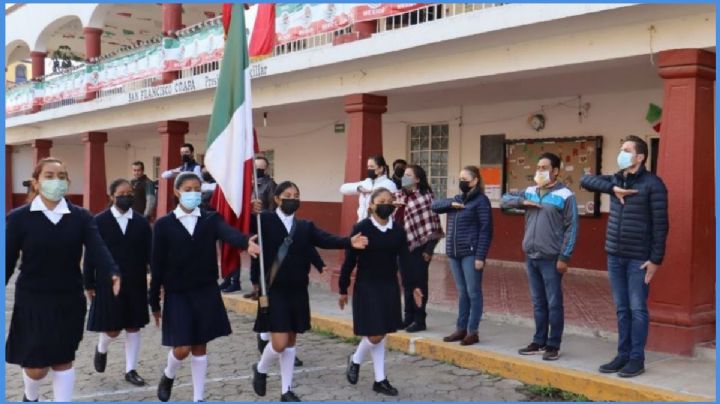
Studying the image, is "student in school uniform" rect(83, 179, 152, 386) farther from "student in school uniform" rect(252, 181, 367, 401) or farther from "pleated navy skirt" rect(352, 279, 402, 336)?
"pleated navy skirt" rect(352, 279, 402, 336)

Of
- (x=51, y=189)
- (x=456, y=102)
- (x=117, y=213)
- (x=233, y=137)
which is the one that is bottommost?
(x=117, y=213)

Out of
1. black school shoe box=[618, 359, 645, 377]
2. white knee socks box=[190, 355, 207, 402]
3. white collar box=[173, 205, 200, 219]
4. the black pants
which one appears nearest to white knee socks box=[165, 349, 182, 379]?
white knee socks box=[190, 355, 207, 402]

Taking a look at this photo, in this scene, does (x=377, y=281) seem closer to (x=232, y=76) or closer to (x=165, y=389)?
(x=165, y=389)

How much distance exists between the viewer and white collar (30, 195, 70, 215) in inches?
176

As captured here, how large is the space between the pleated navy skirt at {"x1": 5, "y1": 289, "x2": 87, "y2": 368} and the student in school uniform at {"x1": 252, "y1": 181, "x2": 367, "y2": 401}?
4.76 ft

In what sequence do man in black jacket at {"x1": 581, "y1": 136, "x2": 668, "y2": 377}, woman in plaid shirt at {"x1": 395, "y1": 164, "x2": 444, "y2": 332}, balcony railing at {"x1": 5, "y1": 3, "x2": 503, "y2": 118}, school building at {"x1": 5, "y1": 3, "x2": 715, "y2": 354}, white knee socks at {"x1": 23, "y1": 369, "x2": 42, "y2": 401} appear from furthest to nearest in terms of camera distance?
balcony railing at {"x1": 5, "y1": 3, "x2": 503, "y2": 118} → woman in plaid shirt at {"x1": 395, "y1": 164, "x2": 444, "y2": 332} → school building at {"x1": 5, "y1": 3, "x2": 715, "y2": 354} → man in black jacket at {"x1": 581, "y1": 136, "x2": 668, "y2": 377} → white knee socks at {"x1": 23, "y1": 369, "x2": 42, "y2": 401}

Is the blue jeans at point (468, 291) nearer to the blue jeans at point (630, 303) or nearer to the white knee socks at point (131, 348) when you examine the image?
the blue jeans at point (630, 303)

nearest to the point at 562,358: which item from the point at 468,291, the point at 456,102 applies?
the point at 468,291

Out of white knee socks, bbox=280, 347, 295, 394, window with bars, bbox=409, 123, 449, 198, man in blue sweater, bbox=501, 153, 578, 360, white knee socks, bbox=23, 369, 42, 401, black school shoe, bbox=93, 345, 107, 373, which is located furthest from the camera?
window with bars, bbox=409, 123, 449, 198

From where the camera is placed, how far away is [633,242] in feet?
18.2

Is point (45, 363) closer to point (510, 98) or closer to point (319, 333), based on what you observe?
point (319, 333)

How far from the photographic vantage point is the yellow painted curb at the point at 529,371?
535 cm

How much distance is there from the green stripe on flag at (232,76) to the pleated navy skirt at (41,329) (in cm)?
177

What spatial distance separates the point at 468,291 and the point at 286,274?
2.18 meters
